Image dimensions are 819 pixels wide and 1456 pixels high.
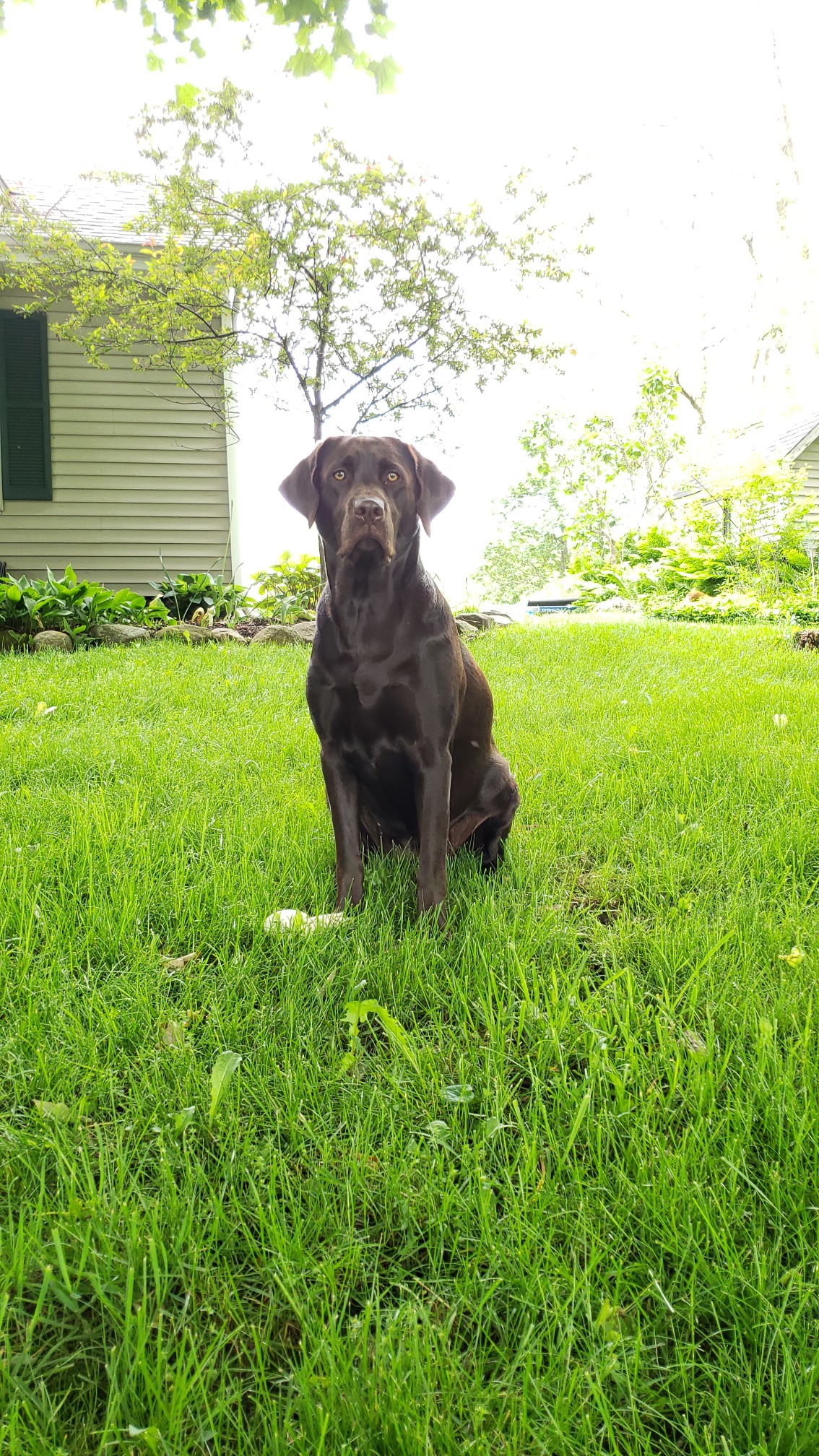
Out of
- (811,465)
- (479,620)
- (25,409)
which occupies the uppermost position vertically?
(811,465)

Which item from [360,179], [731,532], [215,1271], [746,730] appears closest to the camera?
[215,1271]

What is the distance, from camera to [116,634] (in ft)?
23.5

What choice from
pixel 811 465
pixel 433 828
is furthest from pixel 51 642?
pixel 811 465

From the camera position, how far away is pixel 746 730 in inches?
168

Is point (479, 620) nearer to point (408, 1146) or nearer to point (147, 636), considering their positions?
point (147, 636)

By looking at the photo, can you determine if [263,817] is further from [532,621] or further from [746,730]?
[532,621]

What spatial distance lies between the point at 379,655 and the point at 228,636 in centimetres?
534

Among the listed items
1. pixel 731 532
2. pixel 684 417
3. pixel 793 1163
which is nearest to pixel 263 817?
pixel 793 1163

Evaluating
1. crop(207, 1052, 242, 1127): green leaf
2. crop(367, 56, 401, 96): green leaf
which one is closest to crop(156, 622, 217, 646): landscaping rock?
crop(367, 56, 401, 96): green leaf

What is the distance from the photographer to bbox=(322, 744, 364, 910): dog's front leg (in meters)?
2.44

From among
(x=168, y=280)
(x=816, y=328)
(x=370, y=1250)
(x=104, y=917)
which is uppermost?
(x=816, y=328)

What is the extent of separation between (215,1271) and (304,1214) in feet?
0.55

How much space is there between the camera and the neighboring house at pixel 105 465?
31.8 ft

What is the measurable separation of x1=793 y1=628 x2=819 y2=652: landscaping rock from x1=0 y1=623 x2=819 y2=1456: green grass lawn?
184 inches
